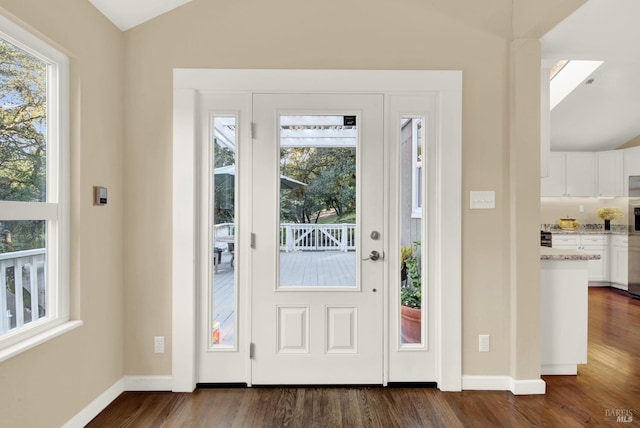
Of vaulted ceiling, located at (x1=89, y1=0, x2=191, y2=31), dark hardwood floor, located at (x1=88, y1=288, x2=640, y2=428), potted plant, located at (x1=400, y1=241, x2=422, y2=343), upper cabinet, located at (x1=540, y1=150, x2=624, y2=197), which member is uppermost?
vaulted ceiling, located at (x1=89, y1=0, x2=191, y2=31)

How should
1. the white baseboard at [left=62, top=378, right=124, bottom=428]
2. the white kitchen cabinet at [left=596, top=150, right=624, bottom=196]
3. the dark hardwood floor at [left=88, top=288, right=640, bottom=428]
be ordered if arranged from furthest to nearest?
the white kitchen cabinet at [left=596, top=150, right=624, bottom=196]
the dark hardwood floor at [left=88, top=288, right=640, bottom=428]
the white baseboard at [left=62, top=378, right=124, bottom=428]

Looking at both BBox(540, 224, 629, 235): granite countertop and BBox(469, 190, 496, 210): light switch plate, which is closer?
BBox(469, 190, 496, 210): light switch plate

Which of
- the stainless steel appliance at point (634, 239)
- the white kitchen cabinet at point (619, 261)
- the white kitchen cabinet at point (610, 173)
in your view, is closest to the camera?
the stainless steel appliance at point (634, 239)

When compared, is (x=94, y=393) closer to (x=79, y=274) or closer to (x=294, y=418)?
(x=79, y=274)

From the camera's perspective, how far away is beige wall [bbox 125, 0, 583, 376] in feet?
8.33

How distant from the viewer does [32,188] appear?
6.19 ft

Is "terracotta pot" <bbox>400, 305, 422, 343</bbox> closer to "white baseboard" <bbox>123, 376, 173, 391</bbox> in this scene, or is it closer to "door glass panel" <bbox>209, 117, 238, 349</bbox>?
"door glass panel" <bbox>209, 117, 238, 349</bbox>

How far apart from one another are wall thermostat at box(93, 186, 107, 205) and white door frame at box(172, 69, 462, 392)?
44 cm

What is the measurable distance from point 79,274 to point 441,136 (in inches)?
101

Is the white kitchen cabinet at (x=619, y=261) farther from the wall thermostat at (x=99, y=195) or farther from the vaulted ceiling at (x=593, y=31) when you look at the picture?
the wall thermostat at (x=99, y=195)

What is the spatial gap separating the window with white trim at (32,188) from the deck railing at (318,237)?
136 centimetres

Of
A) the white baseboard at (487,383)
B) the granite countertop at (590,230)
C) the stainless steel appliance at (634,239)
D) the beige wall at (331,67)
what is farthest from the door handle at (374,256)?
the stainless steel appliance at (634,239)

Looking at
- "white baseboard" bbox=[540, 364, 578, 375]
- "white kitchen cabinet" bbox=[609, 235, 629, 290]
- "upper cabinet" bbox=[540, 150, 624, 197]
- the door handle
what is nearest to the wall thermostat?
the door handle

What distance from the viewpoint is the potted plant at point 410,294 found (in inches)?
103
